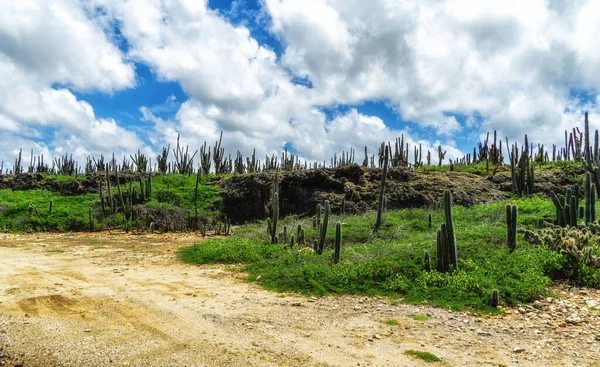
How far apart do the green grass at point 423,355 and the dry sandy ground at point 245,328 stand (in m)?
0.14

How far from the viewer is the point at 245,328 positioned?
6.49 m

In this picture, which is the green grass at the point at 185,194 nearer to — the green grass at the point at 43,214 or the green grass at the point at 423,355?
the green grass at the point at 43,214

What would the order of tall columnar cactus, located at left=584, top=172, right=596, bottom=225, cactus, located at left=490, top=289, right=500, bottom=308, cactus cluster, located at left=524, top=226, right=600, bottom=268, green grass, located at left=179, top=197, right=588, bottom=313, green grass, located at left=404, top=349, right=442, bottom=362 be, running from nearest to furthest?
green grass, located at left=404, top=349, right=442, bottom=362, cactus, located at left=490, top=289, right=500, bottom=308, green grass, located at left=179, top=197, right=588, bottom=313, cactus cluster, located at left=524, top=226, right=600, bottom=268, tall columnar cactus, located at left=584, top=172, right=596, bottom=225

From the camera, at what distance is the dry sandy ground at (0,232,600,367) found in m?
5.31

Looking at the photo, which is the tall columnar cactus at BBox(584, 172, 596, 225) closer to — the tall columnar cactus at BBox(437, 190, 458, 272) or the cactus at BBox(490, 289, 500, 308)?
the tall columnar cactus at BBox(437, 190, 458, 272)

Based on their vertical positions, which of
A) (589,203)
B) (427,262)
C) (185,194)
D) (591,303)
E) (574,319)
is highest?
(185,194)

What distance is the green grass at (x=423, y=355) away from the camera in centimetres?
542

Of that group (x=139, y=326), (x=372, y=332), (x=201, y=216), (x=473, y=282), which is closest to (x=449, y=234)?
(x=473, y=282)

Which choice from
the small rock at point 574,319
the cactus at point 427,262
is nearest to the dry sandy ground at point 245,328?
the small rock at point 574,319

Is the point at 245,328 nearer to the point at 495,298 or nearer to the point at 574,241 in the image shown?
the point at 495,298

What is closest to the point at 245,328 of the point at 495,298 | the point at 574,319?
the point at 495,298

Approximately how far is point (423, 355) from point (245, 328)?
9.26 feet

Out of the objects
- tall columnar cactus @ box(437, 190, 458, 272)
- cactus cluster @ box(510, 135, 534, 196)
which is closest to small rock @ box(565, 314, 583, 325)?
tall columnar cactus @ box(437, 190, 458, 272)

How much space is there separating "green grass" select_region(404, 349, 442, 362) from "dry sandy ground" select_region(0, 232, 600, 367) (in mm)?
143
